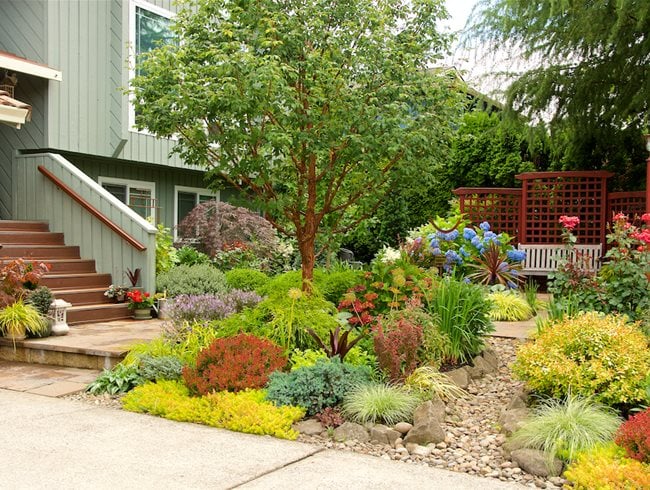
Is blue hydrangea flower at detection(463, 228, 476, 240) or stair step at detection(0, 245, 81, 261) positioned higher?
blue hydrangea flower at detection(463, 228, 476, 240)

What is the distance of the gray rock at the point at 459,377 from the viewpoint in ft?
17.8

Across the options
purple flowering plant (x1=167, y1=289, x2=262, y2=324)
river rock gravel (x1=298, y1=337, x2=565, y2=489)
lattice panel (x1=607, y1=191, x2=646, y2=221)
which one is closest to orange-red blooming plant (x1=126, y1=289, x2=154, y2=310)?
purple flowering plant (x1=167, y1=289, x2=262, y2=324)

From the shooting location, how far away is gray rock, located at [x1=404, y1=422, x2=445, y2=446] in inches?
170

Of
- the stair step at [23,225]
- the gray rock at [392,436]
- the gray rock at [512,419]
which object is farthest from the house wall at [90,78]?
the gray rock at [512,419]

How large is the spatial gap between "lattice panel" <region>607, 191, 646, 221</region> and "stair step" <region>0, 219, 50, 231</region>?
9717mm

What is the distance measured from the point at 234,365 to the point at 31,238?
5693 mm

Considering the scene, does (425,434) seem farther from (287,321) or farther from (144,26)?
(144,26)

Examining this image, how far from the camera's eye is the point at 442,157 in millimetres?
7535

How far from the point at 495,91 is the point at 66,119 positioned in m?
7.66

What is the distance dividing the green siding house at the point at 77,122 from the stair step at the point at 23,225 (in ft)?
0.41

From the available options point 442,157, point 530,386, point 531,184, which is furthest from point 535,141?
point 530,386

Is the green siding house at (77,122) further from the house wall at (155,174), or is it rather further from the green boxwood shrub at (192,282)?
the green boxwood shrub at (192,282)

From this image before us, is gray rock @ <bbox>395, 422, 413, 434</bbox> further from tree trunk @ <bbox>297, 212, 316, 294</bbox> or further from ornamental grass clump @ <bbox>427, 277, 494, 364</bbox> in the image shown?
tree trunk @ <bbox>297, 212, 316, 294</bbox>

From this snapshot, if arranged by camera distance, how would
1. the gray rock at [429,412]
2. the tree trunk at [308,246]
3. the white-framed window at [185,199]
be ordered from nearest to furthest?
the gray rock at [429,412]
the tree trunk at [308,246]
the white-framed window at [185,199]
